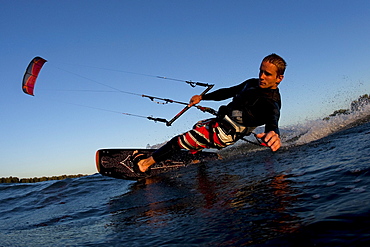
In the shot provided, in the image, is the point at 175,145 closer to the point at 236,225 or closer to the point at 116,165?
the point at 116,165

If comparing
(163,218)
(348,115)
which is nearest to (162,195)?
(163,218)

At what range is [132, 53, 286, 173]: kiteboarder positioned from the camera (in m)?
4.77

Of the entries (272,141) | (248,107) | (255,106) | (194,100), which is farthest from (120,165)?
(272,141)

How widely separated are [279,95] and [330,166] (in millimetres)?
1824

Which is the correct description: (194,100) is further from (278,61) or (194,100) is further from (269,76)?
(278,61)

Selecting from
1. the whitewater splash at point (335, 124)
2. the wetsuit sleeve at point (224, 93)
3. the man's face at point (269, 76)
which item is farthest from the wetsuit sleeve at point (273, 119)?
the whitewater splash at point (335, 124)

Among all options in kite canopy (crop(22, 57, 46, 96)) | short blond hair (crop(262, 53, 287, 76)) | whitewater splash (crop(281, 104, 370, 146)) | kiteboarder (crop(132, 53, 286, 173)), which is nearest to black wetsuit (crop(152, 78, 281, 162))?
kiteboarder (crop(132, 53, 286, 173))

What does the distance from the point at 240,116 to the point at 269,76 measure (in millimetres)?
947

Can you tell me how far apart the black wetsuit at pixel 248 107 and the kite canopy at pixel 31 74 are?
669 centimetres

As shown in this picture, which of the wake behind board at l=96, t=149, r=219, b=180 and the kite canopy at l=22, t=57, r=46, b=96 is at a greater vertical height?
the kite canopy at l=22, t=57, r=46, b=96

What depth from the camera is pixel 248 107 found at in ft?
17.2

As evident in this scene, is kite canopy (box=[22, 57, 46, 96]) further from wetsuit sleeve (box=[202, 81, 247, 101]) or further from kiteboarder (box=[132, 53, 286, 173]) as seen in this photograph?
wetsuit sleeve (box=[202, 81, 247, 101])

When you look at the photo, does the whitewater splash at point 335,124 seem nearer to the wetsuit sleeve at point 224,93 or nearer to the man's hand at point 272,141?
the wetsuit sleeve at point 224,93

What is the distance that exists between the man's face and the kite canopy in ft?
28.2
